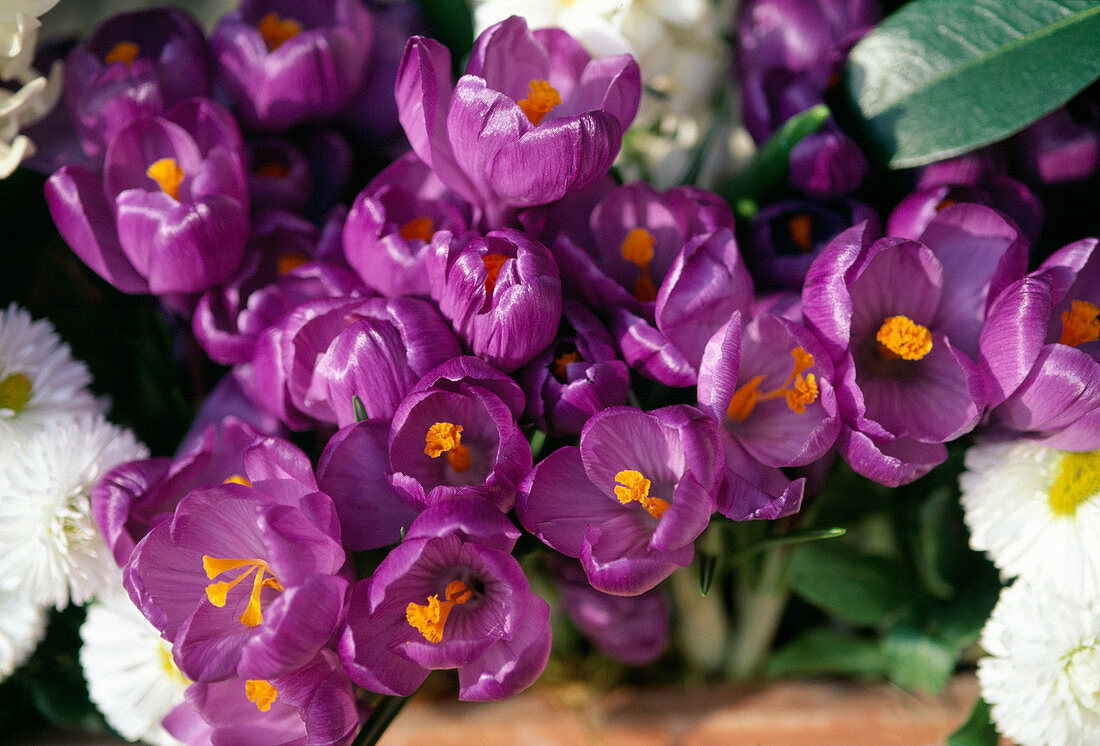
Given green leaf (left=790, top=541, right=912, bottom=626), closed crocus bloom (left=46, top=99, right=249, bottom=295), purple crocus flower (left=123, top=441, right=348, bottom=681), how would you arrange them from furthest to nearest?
green leaf (left=790, top=541, right=912, bottom=626) < closed crocus bloom (left=46, top=99, right=249, bottom=295) < purple crocus flower (left=123, top=441, right=348, bottom=681)

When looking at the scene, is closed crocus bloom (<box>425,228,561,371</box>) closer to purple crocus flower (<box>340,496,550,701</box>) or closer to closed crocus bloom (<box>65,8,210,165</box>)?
purple crocus flower (<box>340,496,550,701</box>)

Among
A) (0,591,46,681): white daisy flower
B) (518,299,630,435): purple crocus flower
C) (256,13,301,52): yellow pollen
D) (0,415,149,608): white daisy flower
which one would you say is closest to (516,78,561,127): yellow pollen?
(518,299,630,435): purple crocus flower

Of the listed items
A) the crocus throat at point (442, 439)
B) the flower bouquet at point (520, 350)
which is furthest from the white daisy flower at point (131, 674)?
the crocus throat at point (442, 439)

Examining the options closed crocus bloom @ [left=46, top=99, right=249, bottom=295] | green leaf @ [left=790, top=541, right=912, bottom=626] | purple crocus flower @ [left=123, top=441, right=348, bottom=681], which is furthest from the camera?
green leaf @ [left=790, top=541, right=912, bottom=626]

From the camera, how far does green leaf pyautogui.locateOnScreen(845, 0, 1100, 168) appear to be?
1.58 ft

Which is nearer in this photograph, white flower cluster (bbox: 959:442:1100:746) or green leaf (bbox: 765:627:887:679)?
white flower cluster (bbox: 959:442:1100:746)

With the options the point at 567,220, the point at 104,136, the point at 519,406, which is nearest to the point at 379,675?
the point at 519,406

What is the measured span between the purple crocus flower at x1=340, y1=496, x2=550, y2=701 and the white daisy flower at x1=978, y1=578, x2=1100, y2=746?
0.86 feet

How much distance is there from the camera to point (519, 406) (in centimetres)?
41

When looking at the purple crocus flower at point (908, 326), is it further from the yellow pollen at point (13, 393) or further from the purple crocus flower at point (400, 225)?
the yellow pollen at point (13, 393)

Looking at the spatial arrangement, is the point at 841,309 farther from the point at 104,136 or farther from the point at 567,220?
the point at 104,136

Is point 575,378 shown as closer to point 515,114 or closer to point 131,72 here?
point 515,114

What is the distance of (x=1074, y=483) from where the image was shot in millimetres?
474

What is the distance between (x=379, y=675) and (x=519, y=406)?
0.14m
